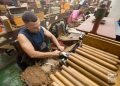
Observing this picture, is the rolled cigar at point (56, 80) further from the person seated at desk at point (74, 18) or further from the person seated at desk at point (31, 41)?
the person seated at desk at point (74, 18)

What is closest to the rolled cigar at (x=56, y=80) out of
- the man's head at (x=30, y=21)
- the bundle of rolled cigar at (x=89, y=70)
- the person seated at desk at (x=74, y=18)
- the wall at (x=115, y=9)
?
the bundle of rolled cigar at (x=89, y=70)

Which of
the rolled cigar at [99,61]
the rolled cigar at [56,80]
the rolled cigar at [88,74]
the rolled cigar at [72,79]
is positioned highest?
the rolled cigar at [99,61]

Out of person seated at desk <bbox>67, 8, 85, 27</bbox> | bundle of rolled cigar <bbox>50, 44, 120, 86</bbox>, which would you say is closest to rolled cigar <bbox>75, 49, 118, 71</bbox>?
bundle of rolled cigar <bbox>50, 44, 120, 86</bbox>

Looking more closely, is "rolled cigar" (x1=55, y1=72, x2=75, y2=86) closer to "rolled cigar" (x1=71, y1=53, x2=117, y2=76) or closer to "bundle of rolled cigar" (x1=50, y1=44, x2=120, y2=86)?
"bundle of rolled cigar" (x1=50, y1=44, x2=120, y2=86)

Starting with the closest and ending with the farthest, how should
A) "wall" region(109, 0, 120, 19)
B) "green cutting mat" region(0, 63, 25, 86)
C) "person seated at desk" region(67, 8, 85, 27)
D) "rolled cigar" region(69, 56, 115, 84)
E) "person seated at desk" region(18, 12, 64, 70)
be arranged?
"rolled cigar" region(69, 56, 115, 84), "person seated at desk" region(18, 12, 64, 70), "green cutting mat" region(0, 63, 25, 86), "wall" region(109, 0, 120, 19), "person seated at desk" region(67, 8, 85, 27)

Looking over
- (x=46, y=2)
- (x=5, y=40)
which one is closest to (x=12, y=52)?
(x=5, y=40)

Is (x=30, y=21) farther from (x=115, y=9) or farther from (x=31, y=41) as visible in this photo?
(x=115, y=9)

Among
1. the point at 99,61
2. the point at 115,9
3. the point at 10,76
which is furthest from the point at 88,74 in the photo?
the point at 115,9

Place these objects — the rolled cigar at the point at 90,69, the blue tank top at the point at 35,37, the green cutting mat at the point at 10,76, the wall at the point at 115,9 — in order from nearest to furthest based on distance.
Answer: the rolled cigar at the point at 90,69 → the blue tank top at the point at 35,37 → the green cutting mat at the point at 10,76 → the wall at the point at 115,9

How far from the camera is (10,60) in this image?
2.85 meters

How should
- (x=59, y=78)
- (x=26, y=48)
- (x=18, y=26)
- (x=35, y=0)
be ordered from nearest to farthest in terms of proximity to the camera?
(x=59, y=78), (x=26, y=48), (x=18, y=26), (x=35, y=0)

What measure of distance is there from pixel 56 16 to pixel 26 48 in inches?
70.9

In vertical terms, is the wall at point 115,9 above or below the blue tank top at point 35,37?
above

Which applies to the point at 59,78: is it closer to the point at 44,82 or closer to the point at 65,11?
the point at 44,82
